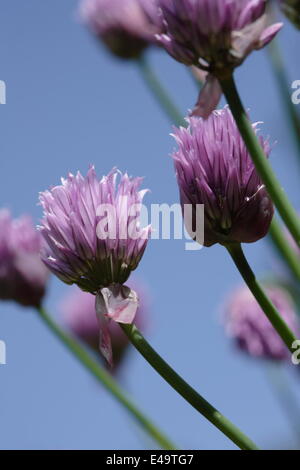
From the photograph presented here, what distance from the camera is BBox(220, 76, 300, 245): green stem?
1.55 ft

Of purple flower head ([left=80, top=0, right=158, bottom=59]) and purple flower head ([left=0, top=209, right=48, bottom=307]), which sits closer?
purple flower head ([left=0, top=209, right=48, bottom=307])

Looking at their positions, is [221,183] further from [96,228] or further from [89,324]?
[89,324]

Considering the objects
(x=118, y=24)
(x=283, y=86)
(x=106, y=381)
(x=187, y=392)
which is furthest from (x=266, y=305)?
(x=118, y=24)

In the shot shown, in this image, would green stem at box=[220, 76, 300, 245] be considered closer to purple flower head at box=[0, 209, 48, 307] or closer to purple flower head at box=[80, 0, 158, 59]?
purple flower head at box=[0, 209, 48, 307]

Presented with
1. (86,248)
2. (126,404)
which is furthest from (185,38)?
(126,404)

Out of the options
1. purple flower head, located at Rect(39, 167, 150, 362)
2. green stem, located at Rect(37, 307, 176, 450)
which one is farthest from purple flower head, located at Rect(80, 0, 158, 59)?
purple flower head, located at Rect(39, 167, 150, 362)

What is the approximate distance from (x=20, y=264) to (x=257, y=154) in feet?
1.87

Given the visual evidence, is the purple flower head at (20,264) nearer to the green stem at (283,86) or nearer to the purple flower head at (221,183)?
the green stem at (283,86)

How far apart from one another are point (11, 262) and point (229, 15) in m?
0.58

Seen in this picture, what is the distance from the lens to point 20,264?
101cm

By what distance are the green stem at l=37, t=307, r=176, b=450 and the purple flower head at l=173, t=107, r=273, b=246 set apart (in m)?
0.31

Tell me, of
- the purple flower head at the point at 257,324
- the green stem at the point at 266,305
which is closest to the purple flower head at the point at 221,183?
the green stem at the point at 266,305
